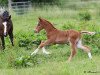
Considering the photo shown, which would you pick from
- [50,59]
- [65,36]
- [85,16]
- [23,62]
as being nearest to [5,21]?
[50,59]

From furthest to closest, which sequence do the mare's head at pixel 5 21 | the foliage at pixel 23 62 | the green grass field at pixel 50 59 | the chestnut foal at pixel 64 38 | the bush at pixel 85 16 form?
the bush at pixel 85 16
the mare's head at pixel 5 21
the chestnut foal at pixel 64 38
the foliage at pixel 23 62
the green grass field at pixel 50 59

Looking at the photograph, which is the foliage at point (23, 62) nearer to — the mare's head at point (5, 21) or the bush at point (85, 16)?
the mare's head at point (5, 21)

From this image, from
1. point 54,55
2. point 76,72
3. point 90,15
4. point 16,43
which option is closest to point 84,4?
point 90,15

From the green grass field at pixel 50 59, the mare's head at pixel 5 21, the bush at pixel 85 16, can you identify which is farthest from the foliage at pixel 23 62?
the bush at pixel 85 16

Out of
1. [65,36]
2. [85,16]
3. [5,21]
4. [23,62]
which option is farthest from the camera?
[85,16]

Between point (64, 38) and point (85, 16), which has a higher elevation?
point (64, 38)

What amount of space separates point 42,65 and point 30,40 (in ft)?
13.8

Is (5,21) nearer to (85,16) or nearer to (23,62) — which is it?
(23,62)

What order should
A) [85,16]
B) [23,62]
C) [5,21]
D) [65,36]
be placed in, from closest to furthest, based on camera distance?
[23,62]
[65,36]
[5,21]
[85,16]

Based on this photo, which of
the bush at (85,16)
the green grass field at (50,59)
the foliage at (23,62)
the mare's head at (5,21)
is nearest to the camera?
the green grass field at (50,59)

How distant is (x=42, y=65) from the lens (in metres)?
12.0

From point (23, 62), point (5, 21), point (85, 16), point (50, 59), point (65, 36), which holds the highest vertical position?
point (65, 36)

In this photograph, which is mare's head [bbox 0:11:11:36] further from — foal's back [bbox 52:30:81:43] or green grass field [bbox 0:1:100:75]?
foal's back [bbox 52:30:81:43]

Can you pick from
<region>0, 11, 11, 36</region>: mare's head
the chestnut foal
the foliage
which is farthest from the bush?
the foliage
